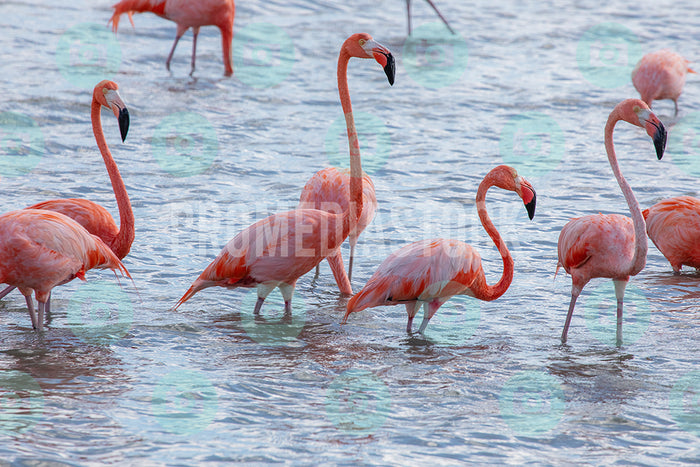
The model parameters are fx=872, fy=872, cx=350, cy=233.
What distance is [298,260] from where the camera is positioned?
4965 millimetres

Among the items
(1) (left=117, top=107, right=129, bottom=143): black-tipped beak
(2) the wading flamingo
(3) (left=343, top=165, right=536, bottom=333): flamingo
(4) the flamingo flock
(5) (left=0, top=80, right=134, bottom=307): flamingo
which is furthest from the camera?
(2) the wading flamingo

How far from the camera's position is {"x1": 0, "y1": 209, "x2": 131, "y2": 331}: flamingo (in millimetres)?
4508

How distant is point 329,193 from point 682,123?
526cm

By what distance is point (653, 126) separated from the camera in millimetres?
4648

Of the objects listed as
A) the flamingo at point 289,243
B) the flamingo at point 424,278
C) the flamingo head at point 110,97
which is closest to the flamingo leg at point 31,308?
the flamingo at point 289,243

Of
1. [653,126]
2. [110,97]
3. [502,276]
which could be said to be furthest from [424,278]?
[110,97]

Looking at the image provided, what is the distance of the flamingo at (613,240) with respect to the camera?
15.4 feet

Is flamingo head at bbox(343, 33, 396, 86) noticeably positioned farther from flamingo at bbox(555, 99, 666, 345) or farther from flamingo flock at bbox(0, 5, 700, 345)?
flamingo at bbox(555, 99, 666, 345)

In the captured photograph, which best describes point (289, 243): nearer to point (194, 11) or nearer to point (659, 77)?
point (659, 77)

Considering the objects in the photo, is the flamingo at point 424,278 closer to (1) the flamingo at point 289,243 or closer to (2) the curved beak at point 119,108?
(1) the flamingo at point 289,243

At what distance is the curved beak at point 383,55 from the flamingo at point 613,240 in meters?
1.24

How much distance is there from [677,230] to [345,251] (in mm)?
2435

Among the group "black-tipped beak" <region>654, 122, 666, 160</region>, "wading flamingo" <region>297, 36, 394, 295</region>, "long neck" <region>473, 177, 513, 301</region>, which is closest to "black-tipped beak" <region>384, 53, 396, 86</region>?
"wading flamingo" <region>297, 36, 394, 295</region>

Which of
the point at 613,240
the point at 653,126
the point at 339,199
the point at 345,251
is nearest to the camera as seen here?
the point at 653,126
